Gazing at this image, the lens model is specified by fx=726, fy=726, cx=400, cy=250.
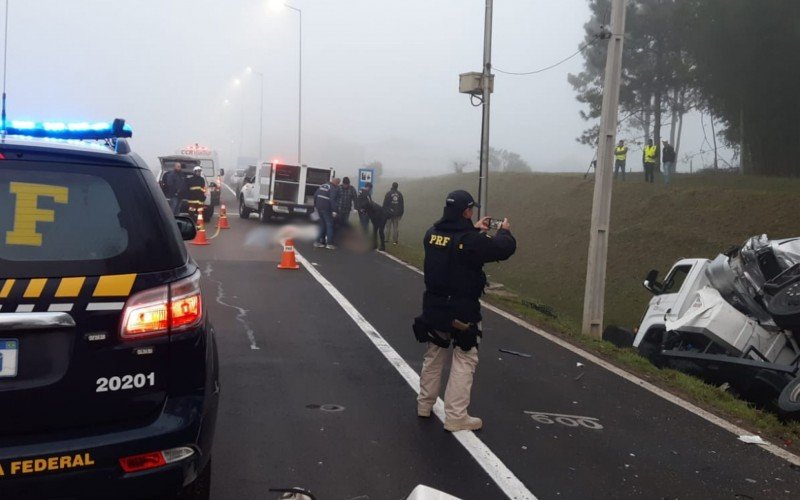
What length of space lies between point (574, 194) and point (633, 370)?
21.9m

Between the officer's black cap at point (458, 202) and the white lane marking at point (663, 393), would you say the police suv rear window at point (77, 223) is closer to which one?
the officer's black cap at point (458, 202)

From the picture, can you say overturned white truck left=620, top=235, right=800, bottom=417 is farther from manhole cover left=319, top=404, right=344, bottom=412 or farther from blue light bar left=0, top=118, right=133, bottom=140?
blue light bar left=0, top=118, right=133, bottom=140

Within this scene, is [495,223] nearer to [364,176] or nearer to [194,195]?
[194,195]

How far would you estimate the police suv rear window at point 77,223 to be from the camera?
2.84 metres

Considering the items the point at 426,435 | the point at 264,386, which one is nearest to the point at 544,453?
the point at 426,435

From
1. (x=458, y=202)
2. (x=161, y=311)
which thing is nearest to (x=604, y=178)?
(x=458, y=202)

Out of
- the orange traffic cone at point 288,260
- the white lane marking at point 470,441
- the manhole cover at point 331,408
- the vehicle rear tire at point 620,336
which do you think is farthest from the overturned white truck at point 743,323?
the orange traffic cone at point 288,260

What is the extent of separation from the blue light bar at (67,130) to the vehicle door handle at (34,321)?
1049 millimetres

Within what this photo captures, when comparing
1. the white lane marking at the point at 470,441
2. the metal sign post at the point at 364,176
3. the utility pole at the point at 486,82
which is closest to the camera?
the white lane marking at the point at 470,441

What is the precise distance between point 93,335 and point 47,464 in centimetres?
51

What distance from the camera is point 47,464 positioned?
2.76m

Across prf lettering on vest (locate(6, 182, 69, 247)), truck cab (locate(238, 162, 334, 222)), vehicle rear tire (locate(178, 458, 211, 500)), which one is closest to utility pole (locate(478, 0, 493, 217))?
truck cab (locate(238, 162, 334, 222))

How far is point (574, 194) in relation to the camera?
29.0 m

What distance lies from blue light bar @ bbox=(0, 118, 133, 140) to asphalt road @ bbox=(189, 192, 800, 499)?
2055mm
